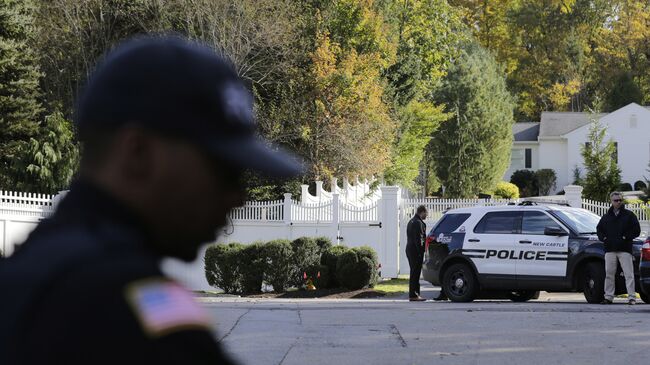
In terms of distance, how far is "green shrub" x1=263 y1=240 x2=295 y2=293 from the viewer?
73.2 feet

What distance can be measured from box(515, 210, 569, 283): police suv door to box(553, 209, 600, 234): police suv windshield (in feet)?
0.70

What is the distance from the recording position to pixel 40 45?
39.8 m

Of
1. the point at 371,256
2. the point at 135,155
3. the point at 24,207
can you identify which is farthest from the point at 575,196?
the point at 135,155

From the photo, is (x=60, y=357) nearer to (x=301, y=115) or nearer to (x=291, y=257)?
(x=291, y=257)

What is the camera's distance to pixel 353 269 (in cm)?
2191

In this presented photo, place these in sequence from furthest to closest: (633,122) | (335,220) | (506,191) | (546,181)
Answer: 1. (546,181)
2. (633,122)
3. (506,191)
4. (335,220)

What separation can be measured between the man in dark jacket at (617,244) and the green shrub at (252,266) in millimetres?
7215

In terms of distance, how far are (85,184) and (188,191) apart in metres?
0.18

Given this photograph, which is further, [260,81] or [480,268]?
[260,81]

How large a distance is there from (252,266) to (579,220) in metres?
6.74

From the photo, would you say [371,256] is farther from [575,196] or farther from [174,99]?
[174,99]

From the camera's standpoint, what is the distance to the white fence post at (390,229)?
26.1 m

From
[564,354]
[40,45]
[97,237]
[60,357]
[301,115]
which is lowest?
[564,354]

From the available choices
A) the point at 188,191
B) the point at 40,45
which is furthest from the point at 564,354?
the point at 40,45
